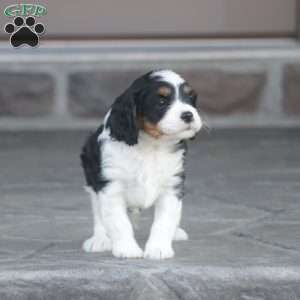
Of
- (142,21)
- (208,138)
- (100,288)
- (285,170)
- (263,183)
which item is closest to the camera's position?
(100,288)

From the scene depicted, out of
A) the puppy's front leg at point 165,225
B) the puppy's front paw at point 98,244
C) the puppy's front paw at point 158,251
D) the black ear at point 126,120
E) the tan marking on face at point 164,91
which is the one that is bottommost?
the puppy's front paw at point 98,244

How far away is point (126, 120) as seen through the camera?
4.75m

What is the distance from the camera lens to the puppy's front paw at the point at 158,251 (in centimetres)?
482

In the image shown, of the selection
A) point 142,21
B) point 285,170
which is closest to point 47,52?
point 142,21

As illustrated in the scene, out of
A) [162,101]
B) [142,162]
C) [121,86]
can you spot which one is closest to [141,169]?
[142,162]

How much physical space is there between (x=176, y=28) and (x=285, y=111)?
3.99ft

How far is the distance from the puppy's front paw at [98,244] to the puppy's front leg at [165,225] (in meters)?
0.25

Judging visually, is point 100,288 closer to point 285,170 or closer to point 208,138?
point 285,170

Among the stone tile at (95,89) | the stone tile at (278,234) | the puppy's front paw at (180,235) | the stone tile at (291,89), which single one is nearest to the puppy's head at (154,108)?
the puppy's front paw at (180,235)

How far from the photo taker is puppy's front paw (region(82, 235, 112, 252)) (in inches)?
199

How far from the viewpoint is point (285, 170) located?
7.50 meters

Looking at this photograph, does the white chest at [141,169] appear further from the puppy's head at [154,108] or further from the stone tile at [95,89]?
the stone tile at [95,89]

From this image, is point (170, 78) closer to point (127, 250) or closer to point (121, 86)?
point (127, 250)

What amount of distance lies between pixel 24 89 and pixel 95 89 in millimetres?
605
